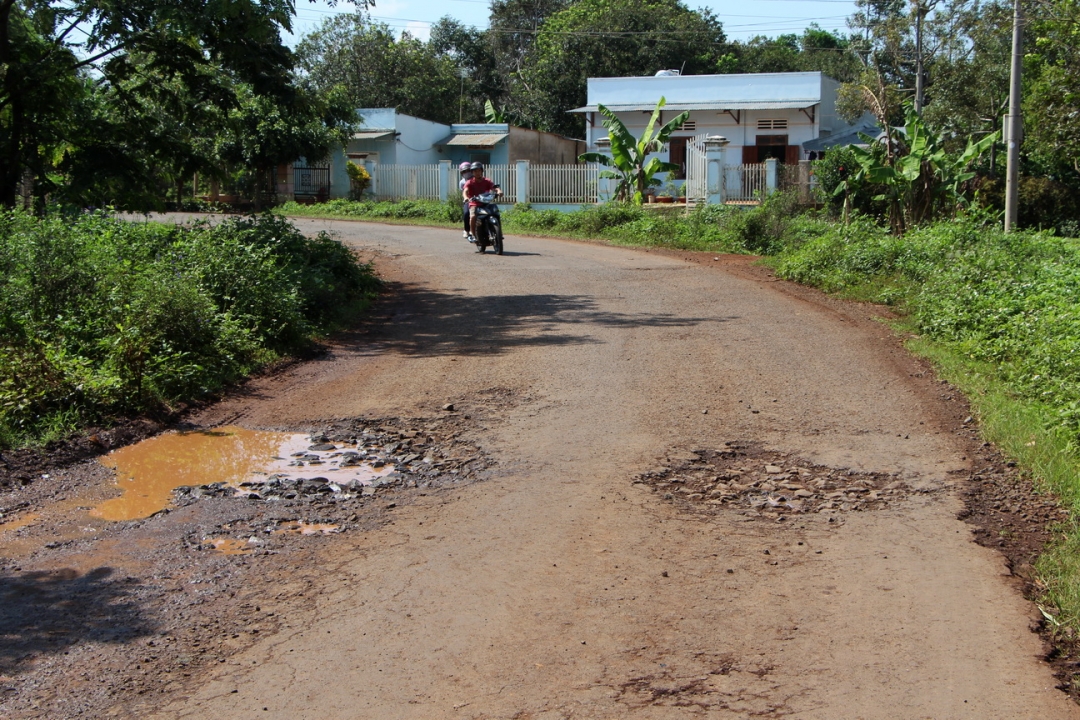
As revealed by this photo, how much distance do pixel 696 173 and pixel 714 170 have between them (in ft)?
3.50

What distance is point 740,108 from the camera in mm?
35594

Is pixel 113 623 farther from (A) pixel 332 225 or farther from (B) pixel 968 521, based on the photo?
(A) pixel 332 225

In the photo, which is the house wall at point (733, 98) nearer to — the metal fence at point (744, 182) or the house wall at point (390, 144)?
the house wall at point (390, 144)

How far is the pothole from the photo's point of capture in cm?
561

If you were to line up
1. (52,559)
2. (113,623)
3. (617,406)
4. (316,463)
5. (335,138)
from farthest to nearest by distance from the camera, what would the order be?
1. (335,138)
2. (617,406)
3. (316,463)
4. (52,559)
5. (113,623)

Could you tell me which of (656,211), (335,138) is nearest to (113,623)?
(656,211)

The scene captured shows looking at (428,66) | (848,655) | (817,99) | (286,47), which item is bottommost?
(848,655)

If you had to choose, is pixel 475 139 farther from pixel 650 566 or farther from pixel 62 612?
pixel 62 612

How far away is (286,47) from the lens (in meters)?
12.3

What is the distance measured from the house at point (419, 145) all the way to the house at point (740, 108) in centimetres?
402

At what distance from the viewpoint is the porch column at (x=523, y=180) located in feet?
105

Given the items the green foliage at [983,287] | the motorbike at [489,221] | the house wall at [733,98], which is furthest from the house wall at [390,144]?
the green foliage at [983,287]

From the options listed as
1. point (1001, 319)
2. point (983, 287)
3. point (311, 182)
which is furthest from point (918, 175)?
point (311, 182)

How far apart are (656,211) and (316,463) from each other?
18.7 m
